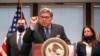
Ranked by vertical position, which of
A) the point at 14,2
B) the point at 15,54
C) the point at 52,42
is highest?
the point at 14,2

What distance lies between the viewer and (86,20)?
593 centimetres

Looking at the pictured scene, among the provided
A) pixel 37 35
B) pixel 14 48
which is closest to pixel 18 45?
pixel 14 48

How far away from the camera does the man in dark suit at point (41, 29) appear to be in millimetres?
2152

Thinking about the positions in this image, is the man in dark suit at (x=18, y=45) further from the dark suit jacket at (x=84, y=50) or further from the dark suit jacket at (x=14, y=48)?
the dark suit jacket at (x=84, y=50)

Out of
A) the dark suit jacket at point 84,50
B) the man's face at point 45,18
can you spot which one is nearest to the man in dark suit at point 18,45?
the man's face at point 45,18

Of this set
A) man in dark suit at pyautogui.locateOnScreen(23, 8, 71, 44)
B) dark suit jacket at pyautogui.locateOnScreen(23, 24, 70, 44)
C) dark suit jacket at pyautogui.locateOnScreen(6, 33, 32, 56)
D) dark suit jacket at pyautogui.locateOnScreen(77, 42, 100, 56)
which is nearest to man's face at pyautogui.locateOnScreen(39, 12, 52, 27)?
man in dark suit at pyautogui.locateOnScreen(23, 8, 71, 44)

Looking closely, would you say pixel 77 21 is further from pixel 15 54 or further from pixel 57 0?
pixel 15 54

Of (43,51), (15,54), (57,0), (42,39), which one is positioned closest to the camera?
(43,51)

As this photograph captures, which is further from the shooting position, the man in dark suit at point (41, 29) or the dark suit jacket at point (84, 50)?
the dark suit jacket at point (84, 50)

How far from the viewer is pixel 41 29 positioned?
91.1 inches

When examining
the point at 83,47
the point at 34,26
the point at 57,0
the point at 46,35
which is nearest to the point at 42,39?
the point at 46,35

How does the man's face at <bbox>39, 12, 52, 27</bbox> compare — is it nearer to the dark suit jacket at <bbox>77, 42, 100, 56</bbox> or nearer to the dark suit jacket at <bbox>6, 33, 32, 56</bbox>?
the dark suit jacket at <bbox>6, 33, 32, 56</bbox>

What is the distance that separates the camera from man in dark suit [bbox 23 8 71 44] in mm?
2152

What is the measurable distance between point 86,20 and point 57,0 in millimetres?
797
